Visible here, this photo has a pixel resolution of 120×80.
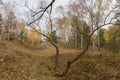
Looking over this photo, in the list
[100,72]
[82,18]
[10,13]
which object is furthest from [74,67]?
[10,13]

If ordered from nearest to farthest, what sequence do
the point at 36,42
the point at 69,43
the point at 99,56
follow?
the point at 99,56
the point at 69,43
the point at 36,42

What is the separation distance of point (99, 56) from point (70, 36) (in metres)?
41.4

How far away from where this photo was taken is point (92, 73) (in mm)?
21953

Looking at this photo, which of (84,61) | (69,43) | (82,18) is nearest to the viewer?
(84,61)

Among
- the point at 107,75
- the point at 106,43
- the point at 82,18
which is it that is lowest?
the point at 107,75

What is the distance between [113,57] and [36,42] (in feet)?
178

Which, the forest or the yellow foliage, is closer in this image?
the forest

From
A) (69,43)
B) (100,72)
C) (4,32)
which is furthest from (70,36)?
(100,72)

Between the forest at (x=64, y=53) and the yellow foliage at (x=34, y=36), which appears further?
the yellow foliage at (x=34, y=36)

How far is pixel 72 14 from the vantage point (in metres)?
49.3

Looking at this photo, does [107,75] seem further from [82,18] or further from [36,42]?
[36,42]

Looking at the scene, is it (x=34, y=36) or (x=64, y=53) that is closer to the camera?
(x=64, y=53)

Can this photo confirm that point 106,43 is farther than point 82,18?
Yes

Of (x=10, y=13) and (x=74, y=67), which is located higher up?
(x=10, y=13)
